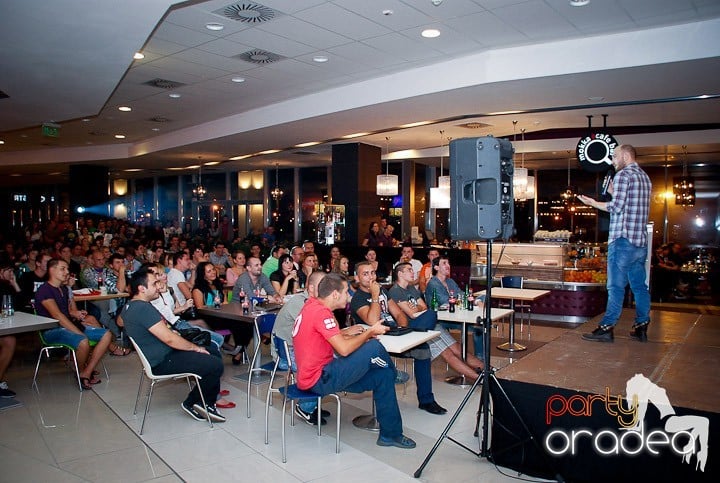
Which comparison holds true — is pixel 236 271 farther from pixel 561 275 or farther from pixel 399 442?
pixel 561 275

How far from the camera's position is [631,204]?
4719 mm

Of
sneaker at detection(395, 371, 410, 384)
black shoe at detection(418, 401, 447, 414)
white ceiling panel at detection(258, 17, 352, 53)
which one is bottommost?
black shoe at detection(418, 401, 447, 414)

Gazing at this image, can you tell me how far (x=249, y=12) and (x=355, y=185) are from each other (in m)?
6.61

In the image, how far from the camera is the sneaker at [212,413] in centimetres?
484

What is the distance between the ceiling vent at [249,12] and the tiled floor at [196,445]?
371 cm

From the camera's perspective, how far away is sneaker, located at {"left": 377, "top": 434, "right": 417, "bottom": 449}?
4.27 m

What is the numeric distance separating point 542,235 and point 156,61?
8.16 m

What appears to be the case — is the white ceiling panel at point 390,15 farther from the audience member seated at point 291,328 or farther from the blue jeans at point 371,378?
the blue jeans at point 371,378

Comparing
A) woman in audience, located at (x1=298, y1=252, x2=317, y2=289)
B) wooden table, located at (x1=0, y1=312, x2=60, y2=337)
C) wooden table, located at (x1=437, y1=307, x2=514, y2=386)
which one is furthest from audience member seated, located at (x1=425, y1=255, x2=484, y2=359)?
wooden table, located at (x1=0, y1=312, x2=60, y2=337)

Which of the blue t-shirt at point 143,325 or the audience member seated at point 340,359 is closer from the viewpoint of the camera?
the audience member seated at point 340,359

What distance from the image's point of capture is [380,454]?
4168 millimetres

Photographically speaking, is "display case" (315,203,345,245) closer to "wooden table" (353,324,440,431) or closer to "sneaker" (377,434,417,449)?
"wooden table" (353,324,440,431)

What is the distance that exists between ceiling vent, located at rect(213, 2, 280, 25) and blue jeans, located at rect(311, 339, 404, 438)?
11.2 ft

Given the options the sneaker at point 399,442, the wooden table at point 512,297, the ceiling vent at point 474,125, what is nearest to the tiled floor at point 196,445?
the sneaker at point 399,442
